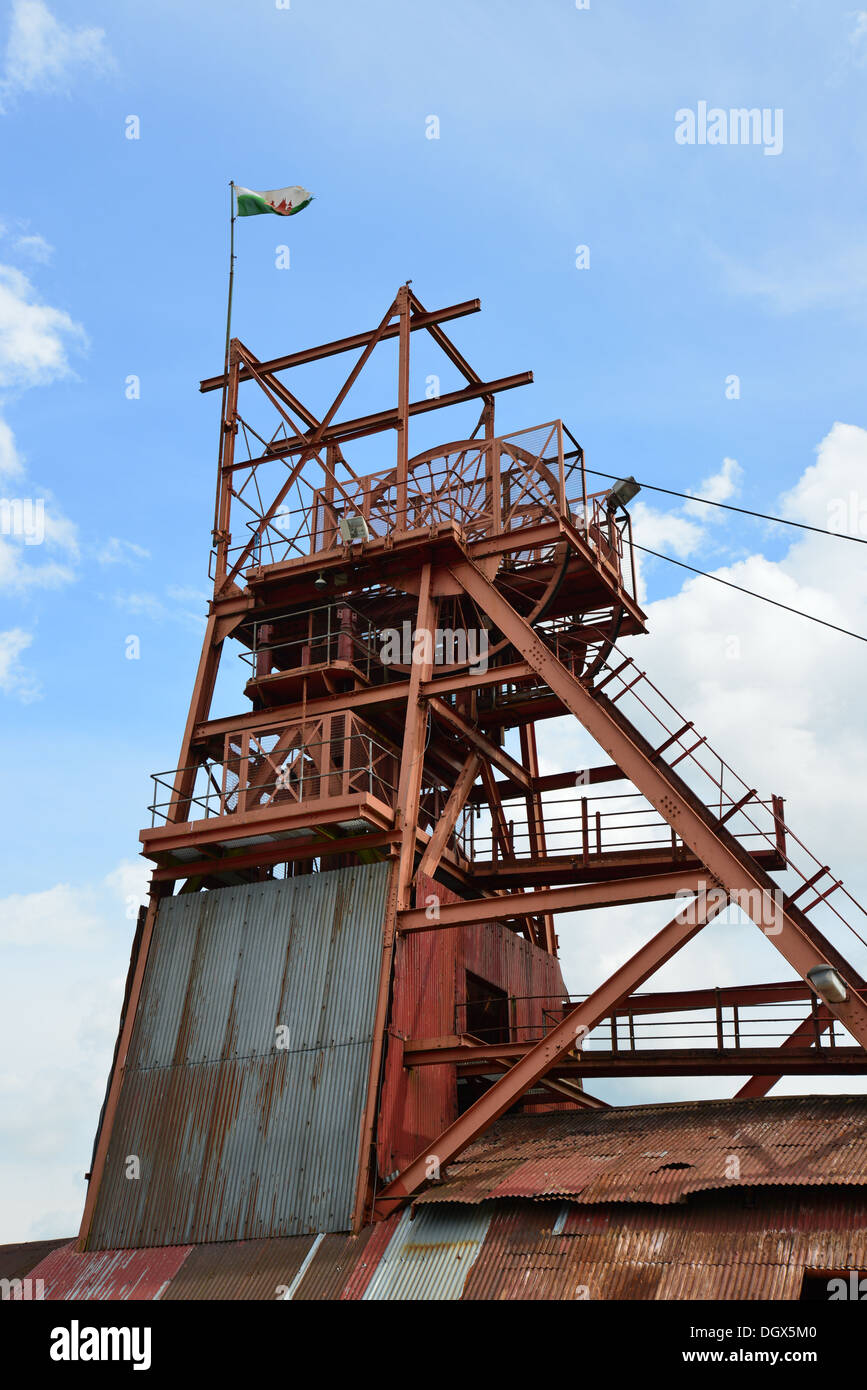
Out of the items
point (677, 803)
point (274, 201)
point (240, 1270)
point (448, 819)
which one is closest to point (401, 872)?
point (448, 819)

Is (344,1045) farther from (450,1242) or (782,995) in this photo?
(782,995)

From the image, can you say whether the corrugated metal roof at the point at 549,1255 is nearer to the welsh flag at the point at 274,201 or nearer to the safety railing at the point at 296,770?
the safety railing at the point at 296,770

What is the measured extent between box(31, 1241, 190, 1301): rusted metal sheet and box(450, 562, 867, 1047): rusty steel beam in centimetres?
1090

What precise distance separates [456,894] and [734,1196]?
1063 centimetres

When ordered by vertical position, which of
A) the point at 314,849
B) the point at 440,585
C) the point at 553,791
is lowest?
the point at 314,849

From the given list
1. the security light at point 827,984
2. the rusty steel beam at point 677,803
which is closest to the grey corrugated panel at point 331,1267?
the security light at point 827,984

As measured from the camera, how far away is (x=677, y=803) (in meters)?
24.0

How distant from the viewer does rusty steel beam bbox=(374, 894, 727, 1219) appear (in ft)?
73.3

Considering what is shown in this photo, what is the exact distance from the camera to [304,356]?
32.1 meters

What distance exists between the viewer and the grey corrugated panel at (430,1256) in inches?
808

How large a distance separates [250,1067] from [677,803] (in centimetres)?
873

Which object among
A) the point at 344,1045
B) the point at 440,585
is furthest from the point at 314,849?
the point at 440,585

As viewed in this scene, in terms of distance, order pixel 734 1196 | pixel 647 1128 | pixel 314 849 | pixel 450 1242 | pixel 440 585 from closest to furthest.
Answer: pixel 734 1196 < pixel 450 1242 < pixel 647 1128 < pixel 314 849 < pixel 440 585

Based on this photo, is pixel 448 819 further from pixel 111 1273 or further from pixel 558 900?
pixel 111 1273
